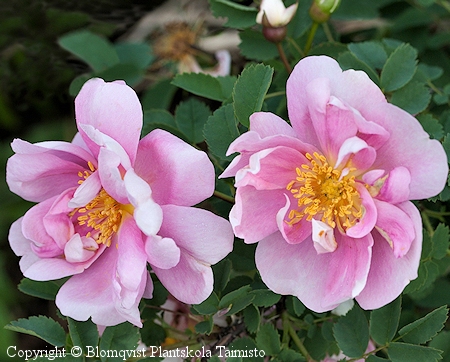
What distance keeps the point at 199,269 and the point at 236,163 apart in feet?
0.40

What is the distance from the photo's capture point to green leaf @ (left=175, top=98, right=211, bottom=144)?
85 cm

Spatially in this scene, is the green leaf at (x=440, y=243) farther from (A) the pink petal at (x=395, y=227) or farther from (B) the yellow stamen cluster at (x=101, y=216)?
(B) the yellow stamen cluster at (x=101, y=216)

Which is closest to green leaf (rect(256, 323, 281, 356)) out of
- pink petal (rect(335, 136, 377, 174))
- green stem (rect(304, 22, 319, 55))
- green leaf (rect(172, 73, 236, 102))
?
pink petal (rect(335, 136, 377, 174))

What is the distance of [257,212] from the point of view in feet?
2.02

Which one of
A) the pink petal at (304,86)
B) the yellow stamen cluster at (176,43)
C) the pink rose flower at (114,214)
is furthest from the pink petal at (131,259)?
the yellow stamen cluster at (176,43)

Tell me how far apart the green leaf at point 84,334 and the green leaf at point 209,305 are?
0.13 metres

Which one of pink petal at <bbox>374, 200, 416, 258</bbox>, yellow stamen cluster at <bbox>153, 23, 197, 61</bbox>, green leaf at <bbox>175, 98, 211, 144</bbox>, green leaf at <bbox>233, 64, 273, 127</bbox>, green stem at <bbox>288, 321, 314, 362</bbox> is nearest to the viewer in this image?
pink petal at <bbox>374, 200, 416, 258</bbox>

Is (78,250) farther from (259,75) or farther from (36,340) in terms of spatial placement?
(36,340)

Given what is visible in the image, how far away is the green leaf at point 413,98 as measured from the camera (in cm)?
76

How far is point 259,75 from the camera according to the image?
2.15 feet

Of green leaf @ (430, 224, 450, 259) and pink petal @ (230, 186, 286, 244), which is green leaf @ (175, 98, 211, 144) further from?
green leaf @ (430, 224, 450, 259)

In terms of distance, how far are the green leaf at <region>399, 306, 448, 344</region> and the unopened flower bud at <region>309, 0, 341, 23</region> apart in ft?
1.41

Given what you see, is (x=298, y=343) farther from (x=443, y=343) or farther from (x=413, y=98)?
(x=413, y=98)

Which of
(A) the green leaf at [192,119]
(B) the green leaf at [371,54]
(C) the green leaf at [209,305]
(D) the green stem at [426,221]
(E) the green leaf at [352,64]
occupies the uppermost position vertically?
(E) the green leaf at [352,64]
